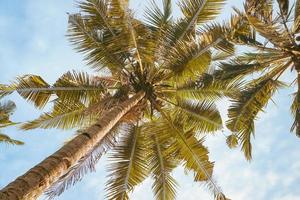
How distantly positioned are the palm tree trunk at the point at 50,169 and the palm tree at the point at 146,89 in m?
1.97

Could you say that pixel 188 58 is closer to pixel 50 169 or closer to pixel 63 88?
pixel 63 88

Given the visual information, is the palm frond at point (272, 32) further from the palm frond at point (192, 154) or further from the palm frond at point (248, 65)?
the palm frond at point (192, 154)

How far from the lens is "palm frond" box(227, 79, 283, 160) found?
11.6 m

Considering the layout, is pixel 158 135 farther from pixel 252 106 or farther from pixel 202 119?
pixel 252 106

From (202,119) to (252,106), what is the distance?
1.35 metres

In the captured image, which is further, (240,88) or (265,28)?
(240,88)

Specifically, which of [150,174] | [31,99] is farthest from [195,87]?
[31,99]

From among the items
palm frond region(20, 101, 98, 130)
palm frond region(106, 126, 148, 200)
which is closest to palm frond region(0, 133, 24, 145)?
palm frond region(20, 101, 98, 130)

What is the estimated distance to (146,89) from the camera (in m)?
11.9

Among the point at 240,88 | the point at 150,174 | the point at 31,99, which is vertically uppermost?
the point at 31,99

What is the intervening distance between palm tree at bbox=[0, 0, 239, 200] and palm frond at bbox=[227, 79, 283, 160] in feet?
1.77

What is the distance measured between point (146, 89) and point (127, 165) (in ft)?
6.45

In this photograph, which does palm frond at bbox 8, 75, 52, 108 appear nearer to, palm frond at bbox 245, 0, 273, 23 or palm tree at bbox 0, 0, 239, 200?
palm tree at bbox 0, 0, 239, 200

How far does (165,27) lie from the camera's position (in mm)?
11641
